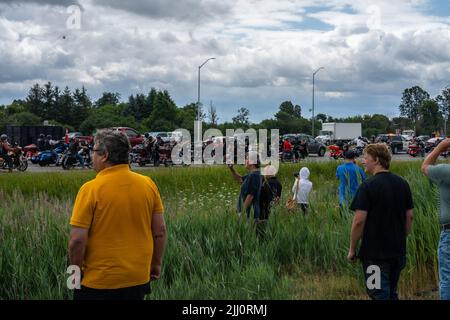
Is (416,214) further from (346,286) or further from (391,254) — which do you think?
(391,254)

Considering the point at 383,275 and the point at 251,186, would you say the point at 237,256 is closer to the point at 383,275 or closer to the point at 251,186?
the point at 251,186

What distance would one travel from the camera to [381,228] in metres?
5.63

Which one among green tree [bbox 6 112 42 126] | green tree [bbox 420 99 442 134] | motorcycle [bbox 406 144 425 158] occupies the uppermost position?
green tree [bbox 420 99 442 134]

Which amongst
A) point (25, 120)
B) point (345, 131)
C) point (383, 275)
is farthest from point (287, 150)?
point (25, 120)

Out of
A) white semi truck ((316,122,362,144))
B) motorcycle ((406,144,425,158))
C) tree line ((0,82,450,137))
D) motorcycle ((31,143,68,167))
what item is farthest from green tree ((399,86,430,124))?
motorcycle ((31,143,68,167))

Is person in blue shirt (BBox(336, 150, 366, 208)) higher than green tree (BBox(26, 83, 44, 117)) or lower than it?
lower

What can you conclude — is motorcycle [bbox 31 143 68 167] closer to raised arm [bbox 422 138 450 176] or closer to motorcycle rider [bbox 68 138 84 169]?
motorcycle rider [bbox 68 138 84 169]

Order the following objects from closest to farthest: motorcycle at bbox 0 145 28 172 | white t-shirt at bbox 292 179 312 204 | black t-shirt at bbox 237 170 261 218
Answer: black t-shirt at bbox 237 170 261 218, white t-shirt at bbox 292 179 312 204, motorcycle at bbox 0 145 28 172

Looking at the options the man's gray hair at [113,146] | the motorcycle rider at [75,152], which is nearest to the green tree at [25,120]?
the motorcycle rider at [75,152]

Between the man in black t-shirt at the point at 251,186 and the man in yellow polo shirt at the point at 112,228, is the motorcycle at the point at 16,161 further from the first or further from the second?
the man in yellow polo shirt at the point at 112,228

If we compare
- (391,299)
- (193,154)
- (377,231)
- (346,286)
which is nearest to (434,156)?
(377,231)

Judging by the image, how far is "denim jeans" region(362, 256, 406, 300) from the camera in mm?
5656

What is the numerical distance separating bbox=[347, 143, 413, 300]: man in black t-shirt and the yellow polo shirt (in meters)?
2.06
